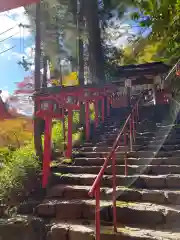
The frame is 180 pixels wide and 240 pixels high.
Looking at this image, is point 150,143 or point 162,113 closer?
point 150,143

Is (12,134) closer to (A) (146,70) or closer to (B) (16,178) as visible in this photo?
(A) (146,70)

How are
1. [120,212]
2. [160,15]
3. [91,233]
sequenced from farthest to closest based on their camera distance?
[120,212] → [91,233] → [160,15]

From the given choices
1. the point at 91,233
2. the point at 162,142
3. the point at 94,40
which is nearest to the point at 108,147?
the point at 162,142

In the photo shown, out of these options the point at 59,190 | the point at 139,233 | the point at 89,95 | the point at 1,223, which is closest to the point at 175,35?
the point at 139,233

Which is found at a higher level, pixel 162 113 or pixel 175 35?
pixel 175 35

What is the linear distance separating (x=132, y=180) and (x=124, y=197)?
0.64 meters

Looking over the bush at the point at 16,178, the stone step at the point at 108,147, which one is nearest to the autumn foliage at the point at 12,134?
the stone step at the point at 108,147

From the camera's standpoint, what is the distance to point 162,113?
13023 millimetres

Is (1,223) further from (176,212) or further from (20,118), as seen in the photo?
(20,118)

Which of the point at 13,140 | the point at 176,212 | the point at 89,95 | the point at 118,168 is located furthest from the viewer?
the point at 13,140

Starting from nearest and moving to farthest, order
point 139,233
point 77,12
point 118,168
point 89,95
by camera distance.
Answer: point 139,233 < point 118,168 < point 89,95 < point 77,12

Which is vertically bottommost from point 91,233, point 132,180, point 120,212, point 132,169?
point 91,233

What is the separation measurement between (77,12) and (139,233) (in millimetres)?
13653

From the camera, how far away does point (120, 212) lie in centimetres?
518
